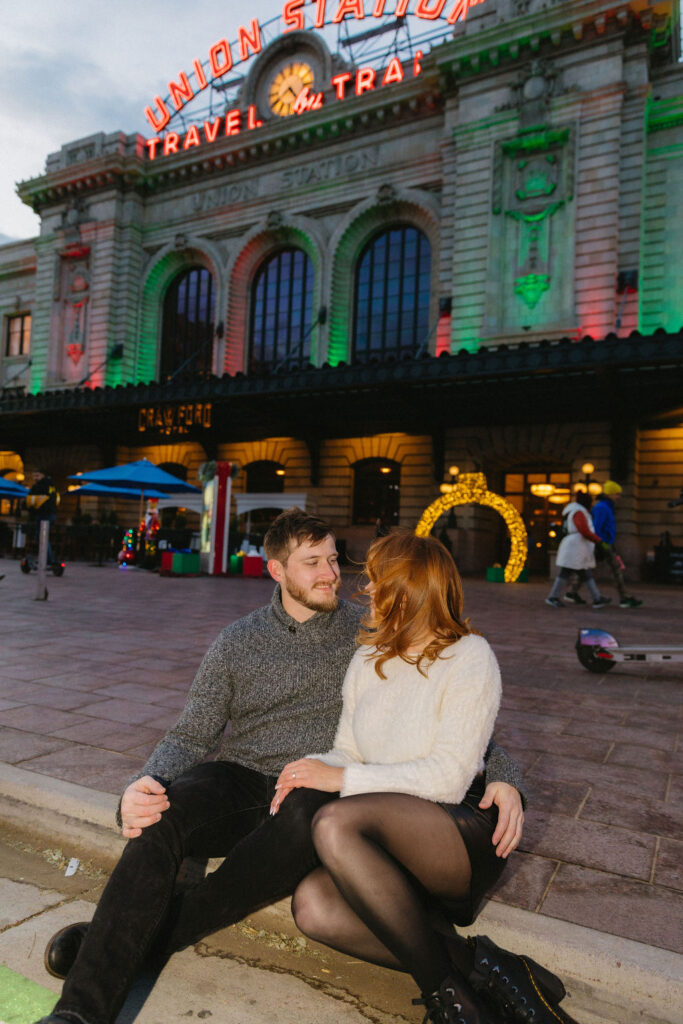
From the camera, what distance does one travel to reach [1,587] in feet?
37.0

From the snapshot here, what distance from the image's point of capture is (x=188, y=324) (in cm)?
2731

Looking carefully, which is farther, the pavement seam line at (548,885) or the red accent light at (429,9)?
the red accent light at (429,9)

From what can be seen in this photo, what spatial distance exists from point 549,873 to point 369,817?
1.02 meters

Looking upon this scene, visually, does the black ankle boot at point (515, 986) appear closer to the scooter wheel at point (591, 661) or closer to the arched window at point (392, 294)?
the scooter wheel at point (591, 661)

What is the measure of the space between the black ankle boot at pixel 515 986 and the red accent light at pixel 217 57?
31631 millimetres

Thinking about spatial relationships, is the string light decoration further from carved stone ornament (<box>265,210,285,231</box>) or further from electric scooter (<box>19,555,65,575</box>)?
carved stone ornament (<box>265,210,285,231</box>)

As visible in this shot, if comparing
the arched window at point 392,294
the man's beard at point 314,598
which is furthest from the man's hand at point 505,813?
the arched window at point 392,294

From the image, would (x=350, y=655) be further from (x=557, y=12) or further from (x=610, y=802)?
(x=557, y=12)

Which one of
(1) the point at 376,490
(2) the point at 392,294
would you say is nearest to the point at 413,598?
(1) the point at 376,490

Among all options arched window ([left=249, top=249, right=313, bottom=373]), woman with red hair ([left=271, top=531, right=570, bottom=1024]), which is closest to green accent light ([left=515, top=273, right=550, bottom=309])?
arched window ([left=249, top=249, right=313, bottom=373])

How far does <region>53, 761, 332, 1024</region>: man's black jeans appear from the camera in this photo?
1.60 m

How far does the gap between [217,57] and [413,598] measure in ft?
104

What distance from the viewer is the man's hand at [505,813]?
70.6 inches

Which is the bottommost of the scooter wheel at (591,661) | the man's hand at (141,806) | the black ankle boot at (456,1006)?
the black ankle boot at (456,1006)
